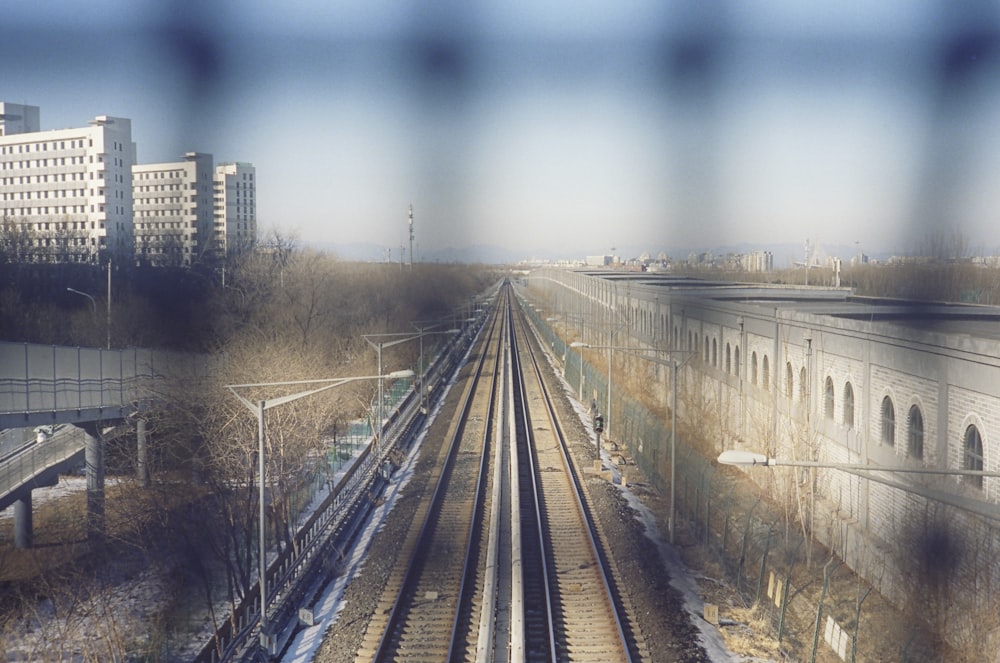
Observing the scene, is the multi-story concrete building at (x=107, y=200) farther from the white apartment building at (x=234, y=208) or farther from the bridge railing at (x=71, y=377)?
the bridge railing at (x=71, y=377)

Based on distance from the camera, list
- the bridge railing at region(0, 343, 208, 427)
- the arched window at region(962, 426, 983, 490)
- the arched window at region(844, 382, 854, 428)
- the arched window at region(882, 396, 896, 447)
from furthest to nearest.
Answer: the bridge railing at region(0, 343, 208, 427), the arched window at region(844, 382, 854, 428), the arched window at region(882, 396, 896, 447), the arched window at region(962, 426, 983, 490)

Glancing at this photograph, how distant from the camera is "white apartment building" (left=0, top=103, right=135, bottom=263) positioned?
562 centimetres

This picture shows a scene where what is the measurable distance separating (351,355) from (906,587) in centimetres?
982

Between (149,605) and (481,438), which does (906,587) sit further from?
(481,438)

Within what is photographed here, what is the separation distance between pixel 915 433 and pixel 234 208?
5.15 metres

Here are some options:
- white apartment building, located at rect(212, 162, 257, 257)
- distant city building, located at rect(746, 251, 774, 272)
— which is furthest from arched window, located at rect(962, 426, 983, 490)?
distant city building, located at rect(746, 251, 774, 272)

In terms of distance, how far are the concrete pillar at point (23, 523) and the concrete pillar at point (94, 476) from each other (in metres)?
0.52

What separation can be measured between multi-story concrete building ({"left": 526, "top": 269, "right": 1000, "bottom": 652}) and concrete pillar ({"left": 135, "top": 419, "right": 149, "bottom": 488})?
483 cm

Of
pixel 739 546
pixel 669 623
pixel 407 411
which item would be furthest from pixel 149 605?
pixel 407 411

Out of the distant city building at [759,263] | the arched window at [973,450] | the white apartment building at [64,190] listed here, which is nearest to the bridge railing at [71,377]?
the white apartment building at [64,190]

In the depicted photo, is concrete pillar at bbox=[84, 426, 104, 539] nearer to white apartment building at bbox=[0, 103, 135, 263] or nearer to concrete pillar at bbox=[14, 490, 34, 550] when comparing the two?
concrete pillar at bbox=[14, 490, 34, 550]

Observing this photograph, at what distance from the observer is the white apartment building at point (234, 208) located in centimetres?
416

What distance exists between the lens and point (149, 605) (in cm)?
574

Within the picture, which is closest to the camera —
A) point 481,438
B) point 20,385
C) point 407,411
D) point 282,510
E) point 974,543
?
point 974,543
